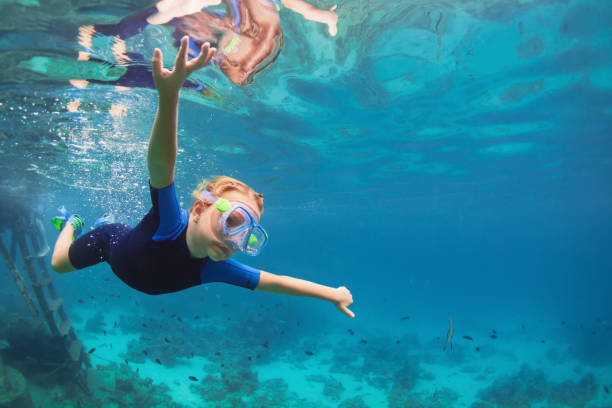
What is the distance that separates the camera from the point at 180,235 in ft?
10.1

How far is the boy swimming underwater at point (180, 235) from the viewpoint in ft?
7.33

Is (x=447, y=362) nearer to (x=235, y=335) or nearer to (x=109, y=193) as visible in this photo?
(x=235, y=335)

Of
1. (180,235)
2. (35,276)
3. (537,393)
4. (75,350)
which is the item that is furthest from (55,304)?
(537,393)

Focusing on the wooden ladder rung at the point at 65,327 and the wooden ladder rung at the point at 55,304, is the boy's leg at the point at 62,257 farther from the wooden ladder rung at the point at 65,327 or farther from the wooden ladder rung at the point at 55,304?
the wooden ladder rung at the point at 55,304

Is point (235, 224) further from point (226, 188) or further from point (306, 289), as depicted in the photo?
point (306, 289)

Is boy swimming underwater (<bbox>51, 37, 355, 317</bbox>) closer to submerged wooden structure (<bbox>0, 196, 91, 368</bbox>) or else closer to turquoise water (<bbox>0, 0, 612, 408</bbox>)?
turquoise water (<bbox>0, 0, 612, 408</bbox>)

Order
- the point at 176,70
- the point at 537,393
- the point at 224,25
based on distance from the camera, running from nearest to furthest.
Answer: the point at 176,70 < the point at 224,25 < the point at 537,393

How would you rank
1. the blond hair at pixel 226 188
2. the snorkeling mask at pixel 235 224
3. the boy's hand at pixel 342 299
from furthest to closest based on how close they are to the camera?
the boy's hand at pixel 342 299 → the blond hair at pixel 226 188 → the snorkeling mask at pixel 235 224

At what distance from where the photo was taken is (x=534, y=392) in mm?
18016

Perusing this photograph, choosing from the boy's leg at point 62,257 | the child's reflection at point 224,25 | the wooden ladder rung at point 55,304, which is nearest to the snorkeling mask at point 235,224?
the boy's leg at point 62,257

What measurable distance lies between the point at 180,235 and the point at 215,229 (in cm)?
63

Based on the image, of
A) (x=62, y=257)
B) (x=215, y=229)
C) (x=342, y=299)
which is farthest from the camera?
(x=62, y=257)

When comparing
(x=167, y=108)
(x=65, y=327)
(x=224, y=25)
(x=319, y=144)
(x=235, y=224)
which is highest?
(x=319, y=144)

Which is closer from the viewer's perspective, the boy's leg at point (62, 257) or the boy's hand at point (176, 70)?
the boy's hand at point (176, 70)
